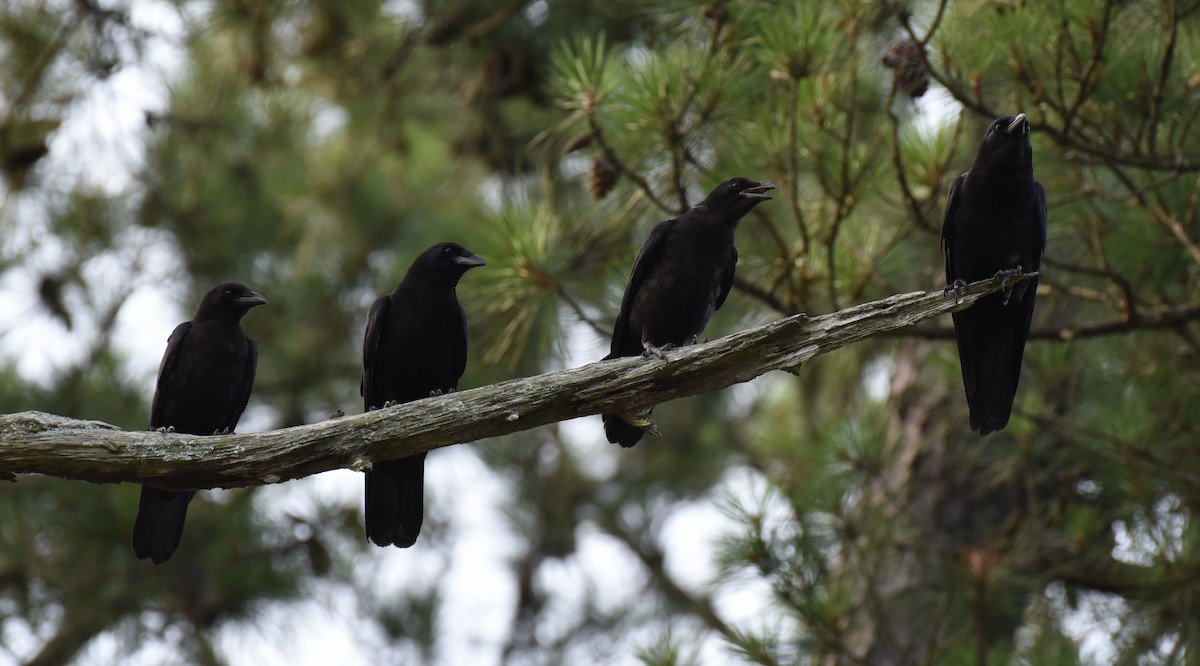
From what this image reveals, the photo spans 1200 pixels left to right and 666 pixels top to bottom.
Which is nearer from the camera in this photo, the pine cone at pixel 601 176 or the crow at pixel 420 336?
the pine cone at pixel 601 176

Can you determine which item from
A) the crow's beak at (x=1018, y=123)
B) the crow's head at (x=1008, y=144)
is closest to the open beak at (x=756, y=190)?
the crow's head at (x=1008, y=144)

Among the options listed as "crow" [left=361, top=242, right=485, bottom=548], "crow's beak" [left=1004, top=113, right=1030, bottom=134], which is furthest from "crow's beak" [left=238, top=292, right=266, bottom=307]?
"crow's beak" [left=1004, top=113, right=1030, bottom=134]

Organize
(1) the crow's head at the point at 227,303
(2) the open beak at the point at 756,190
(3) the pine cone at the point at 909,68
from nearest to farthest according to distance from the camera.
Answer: (3) the pine cone at the point at 909,68
(2) the open beak at the point at 756,190
(1) the crow's head at the point at 227,303

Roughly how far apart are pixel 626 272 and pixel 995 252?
68.3 inches

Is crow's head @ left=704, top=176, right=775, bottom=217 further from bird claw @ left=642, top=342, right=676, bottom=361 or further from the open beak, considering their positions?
bird claw @ left=642, top=342, right=676, bottom=361

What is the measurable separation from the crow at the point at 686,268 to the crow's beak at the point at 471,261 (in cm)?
69

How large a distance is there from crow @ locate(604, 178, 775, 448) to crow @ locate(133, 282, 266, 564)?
1.77m

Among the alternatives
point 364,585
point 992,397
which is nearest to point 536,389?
point 992,397

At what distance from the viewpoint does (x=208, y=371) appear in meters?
5.68

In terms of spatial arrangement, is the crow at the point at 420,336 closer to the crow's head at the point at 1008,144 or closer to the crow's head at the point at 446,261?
the crow's head at the point at 446,261

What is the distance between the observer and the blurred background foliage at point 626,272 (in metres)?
5.63

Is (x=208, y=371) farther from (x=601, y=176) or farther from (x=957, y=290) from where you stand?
(x=957, y=290)

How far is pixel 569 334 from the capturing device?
6.54m

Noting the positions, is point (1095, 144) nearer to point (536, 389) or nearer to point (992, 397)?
point (992, 397)
